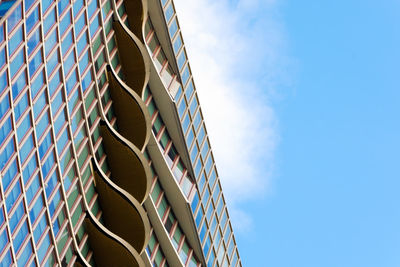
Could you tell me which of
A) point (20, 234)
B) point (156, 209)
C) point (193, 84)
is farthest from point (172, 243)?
point (20, 234)

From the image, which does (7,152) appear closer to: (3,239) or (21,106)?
(21,106)

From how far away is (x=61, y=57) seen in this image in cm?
3444

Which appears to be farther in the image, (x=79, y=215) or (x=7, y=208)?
(x=79, y=215)

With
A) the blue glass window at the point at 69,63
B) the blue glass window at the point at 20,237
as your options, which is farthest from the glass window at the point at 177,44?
the blue glass window at the point at 20,237

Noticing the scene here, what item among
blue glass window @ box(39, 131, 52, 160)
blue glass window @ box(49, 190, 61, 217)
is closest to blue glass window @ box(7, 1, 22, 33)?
blue glass window @ box(39, 131, 52, 160)

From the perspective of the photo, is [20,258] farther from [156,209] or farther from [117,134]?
[156,209]

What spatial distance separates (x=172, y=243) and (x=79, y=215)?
10421mm

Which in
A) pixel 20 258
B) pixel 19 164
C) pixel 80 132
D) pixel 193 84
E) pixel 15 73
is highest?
pixel 193 84

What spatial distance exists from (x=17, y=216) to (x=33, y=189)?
178 cm

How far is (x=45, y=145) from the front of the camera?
32.1m

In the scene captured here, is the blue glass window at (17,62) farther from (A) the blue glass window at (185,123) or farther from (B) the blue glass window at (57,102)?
(A) the blue glass window at (185,123)

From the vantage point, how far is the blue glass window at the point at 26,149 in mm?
29972

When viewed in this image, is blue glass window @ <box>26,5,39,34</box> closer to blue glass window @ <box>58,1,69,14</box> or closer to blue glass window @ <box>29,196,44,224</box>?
blue glass window @ <box>58,1,69,14</box>

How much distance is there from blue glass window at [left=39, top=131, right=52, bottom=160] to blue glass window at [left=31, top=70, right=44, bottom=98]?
6.01ft
